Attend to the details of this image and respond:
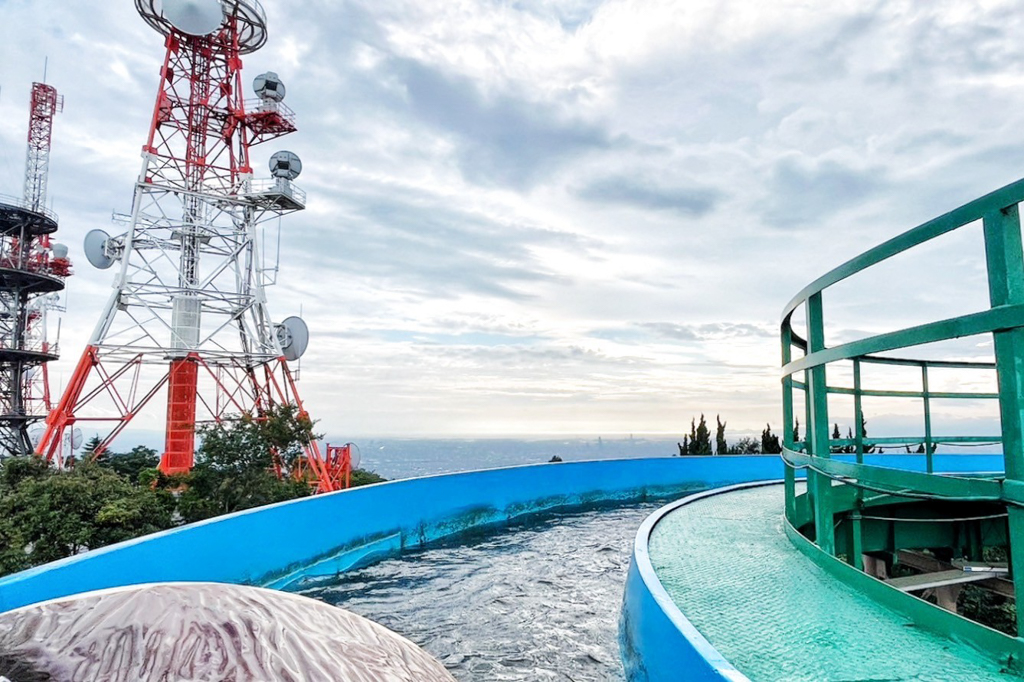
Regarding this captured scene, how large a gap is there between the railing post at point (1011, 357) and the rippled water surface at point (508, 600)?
318cm

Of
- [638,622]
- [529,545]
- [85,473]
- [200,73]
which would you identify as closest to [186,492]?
[85,473]

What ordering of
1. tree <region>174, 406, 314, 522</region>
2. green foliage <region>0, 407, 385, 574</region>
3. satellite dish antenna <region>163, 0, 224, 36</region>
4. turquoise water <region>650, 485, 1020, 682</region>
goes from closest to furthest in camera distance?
turquoise water <region>650, 485, 1020, 682</region> → green foliage <region>0, 407, 385, 574</region> → tree <region>174, 406, 314, 522</region> → satellite dish antenna <region>163, 0, 224, 36</region>

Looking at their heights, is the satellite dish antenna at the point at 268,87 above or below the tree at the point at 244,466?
above

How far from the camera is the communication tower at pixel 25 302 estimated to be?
24438mm

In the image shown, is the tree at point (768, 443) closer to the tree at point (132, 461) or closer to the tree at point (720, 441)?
the tree at point (720, 441)

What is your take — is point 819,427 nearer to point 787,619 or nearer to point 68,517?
point 787,619

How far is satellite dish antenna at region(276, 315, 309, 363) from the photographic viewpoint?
832 inches

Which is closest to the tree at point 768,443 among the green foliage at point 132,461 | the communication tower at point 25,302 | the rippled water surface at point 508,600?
the rippled water surface at point 508,600

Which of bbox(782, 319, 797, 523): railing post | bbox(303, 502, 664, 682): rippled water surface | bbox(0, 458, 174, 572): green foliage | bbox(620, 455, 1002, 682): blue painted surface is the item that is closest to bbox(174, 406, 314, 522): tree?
bbox(0, 458, 174, 572): green foliage

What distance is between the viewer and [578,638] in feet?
21.1

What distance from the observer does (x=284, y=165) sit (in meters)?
21.1

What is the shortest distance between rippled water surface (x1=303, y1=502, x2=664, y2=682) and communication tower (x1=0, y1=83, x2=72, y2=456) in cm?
2241

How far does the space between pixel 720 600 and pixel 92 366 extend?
18665 mm

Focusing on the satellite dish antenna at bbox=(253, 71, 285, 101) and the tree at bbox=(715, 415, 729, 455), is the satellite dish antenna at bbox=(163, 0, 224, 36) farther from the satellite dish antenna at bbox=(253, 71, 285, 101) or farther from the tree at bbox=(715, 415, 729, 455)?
the tree at bbox=(715, 415, 729, 455)
